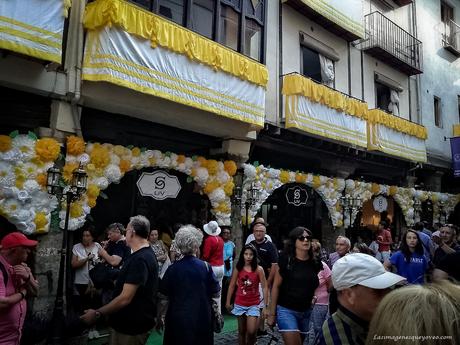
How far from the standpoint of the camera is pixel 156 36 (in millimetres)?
7781

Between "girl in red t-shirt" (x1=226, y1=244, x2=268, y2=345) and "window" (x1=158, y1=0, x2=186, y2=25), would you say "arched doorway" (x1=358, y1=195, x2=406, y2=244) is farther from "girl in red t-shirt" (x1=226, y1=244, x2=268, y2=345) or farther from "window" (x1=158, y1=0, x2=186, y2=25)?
"girl in red t-shirt" (x1=226, y1=244, x2=268, y2=345)

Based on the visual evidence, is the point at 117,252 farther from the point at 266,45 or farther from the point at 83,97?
the point at 266,45

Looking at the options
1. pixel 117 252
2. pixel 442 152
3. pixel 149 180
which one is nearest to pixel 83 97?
pixel 149 180

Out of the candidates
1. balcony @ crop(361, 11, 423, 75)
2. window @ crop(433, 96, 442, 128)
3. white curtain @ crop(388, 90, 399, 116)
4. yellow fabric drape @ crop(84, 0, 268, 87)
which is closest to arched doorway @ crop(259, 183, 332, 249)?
yellow fabric drape @ crop(84, 0, 268, 87)

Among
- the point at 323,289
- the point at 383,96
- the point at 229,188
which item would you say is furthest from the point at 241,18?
the point at 383,96

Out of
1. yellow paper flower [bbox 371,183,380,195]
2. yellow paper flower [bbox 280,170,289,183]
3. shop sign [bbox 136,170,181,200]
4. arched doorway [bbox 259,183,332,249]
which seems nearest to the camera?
shop sign [bbox 136,170,181,200]

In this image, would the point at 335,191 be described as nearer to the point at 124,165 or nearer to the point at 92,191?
the point at 124,165

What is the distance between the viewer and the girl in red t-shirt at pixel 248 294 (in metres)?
5.71

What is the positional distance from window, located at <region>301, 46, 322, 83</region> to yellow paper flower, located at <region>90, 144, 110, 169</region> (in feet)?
25.6

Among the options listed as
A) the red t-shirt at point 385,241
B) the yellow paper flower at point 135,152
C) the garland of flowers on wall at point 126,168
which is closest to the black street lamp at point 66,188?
the garland of flowers on wall at point 126,168

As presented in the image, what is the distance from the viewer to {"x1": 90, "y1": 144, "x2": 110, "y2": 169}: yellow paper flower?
24.0 ft

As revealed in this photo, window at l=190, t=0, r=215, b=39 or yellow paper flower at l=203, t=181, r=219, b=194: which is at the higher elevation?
window at l=190, t=0, r=215, b=39

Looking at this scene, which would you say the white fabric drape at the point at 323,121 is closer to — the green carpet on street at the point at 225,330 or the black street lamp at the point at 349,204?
the black street lamp at the point at 349,204

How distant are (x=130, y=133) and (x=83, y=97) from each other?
1725mm
